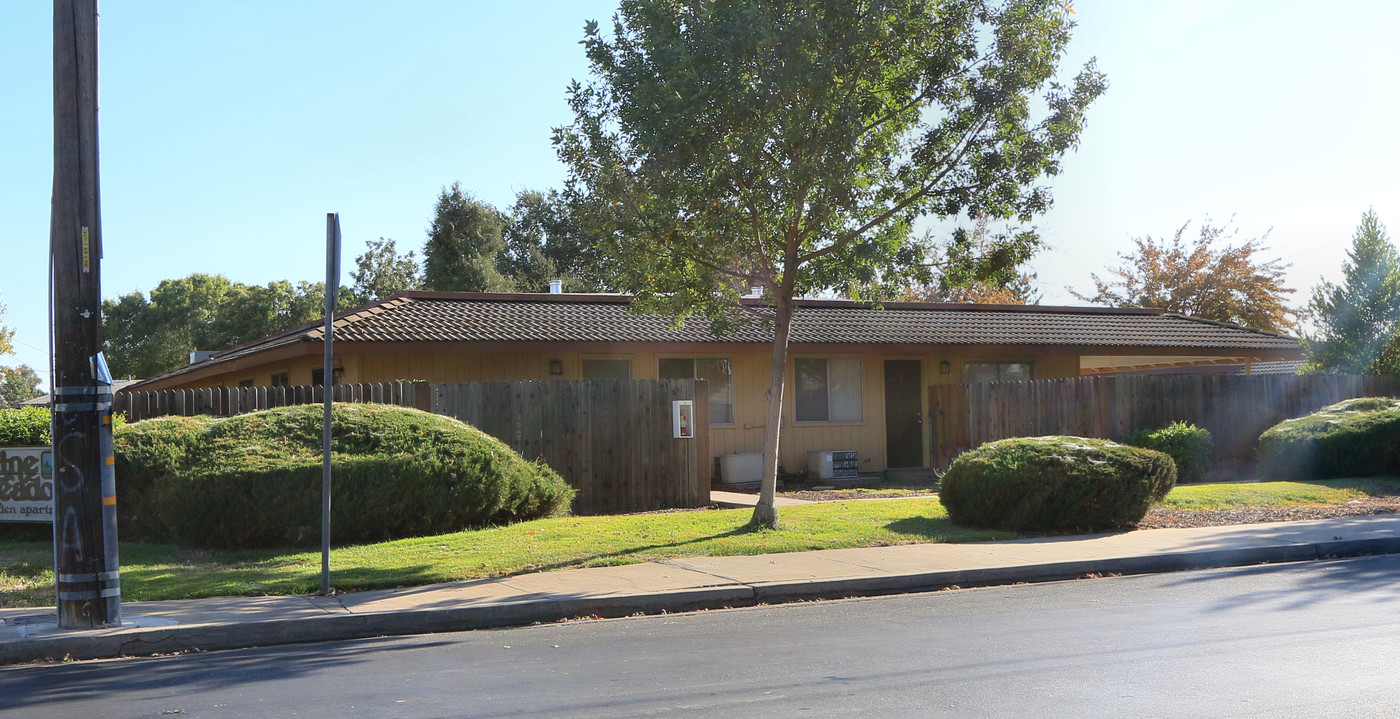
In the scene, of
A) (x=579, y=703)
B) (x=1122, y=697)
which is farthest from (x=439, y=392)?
(x=1122, y=697)

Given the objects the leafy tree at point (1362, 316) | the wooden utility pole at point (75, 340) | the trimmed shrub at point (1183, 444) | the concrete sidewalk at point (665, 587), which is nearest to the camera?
the wooden utility pole at point (75, 340)

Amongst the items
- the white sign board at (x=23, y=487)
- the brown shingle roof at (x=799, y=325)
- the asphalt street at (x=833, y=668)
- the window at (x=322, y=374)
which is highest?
the brown shingle roof at (x=799, y=325)

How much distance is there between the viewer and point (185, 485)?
11758 millimetres

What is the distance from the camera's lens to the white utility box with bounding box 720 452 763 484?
66.0 feet

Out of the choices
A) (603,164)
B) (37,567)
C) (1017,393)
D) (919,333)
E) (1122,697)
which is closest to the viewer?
(1122,697)

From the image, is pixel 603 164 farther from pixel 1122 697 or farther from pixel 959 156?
pixel 1122 697

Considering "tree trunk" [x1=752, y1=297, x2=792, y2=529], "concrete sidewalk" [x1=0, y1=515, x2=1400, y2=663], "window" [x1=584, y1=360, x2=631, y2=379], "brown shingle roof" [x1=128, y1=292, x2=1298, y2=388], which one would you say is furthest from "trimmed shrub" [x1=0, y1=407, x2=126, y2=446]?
"window" [x1=584, y1=360, x2=631, y2=379]

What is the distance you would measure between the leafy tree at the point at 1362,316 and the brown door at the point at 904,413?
11746mm

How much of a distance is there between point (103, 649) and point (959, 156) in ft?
32.8

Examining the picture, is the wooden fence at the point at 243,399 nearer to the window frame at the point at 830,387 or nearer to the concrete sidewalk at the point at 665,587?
the concrete sidewalk at the point at 665,587

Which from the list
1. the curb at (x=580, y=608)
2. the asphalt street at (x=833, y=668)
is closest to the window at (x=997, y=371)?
the curb at (x=580, y=608)

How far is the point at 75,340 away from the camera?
7953 mm

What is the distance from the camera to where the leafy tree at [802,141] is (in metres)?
12.2

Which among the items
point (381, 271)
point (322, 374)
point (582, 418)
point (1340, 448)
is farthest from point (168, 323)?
point (1340, 448)
